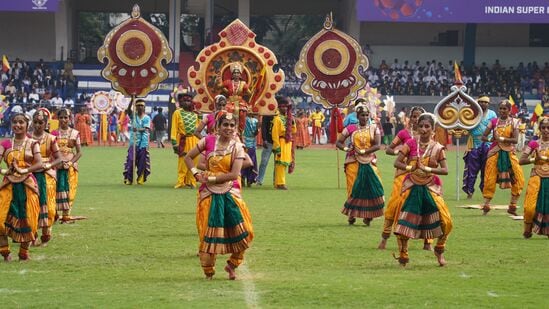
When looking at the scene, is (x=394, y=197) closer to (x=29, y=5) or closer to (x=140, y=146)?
(x=140, y=146)

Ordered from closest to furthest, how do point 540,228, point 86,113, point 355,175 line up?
point 540,228 → point 355,175 → point 86,113

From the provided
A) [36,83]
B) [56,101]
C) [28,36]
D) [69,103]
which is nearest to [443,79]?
[69,103]

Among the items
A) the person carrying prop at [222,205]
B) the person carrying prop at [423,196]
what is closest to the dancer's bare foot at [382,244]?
the person carrying prop at [423,196]

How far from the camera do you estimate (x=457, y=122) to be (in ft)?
53.3

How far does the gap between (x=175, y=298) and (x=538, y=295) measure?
3.04 meters

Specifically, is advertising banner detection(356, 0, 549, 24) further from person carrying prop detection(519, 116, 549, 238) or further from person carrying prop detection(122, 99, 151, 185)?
person carrying prop detection(519, 116, 549, 238)

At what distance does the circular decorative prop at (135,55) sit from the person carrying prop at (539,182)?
959 cm

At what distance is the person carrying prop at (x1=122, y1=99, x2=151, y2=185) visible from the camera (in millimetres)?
24078

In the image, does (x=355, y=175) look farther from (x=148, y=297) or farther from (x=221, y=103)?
(x=148, y=297)

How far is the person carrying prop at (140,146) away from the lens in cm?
2408

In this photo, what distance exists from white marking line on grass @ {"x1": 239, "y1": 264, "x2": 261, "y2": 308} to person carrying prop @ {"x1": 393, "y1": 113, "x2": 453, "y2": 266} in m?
1.55

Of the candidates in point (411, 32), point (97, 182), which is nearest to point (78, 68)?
point (411, 32)

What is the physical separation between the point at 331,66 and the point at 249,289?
1189 centimetres

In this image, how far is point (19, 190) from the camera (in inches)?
476
